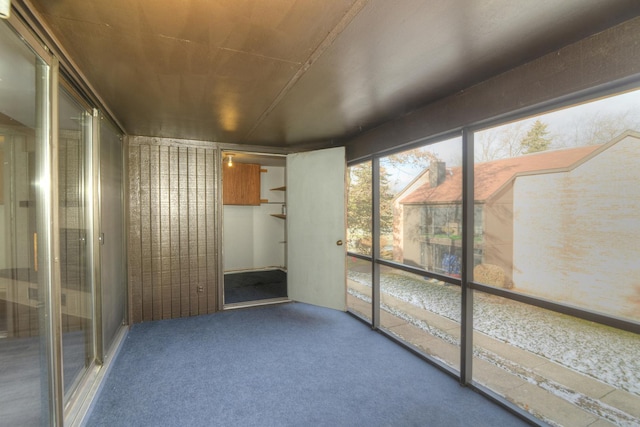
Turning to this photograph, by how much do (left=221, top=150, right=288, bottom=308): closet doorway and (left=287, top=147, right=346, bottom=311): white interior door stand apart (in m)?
1.50

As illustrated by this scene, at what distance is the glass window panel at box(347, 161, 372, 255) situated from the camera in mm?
3691

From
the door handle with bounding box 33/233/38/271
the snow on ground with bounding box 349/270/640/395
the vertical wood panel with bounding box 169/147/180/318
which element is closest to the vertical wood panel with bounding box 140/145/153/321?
the vertical wood panel with bounding box 169/147/180/318

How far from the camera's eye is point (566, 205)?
195 cm

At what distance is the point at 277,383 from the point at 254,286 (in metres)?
2.88

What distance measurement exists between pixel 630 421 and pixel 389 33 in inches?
110

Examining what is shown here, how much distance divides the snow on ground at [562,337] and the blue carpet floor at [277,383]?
0.81m

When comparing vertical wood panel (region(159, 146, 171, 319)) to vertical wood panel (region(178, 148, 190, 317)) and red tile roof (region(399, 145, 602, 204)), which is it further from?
red tile roof (region(399, 145, 602, 204))

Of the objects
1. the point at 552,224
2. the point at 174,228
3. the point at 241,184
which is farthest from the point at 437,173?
the point at 241,184

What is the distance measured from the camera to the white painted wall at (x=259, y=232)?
6.19 metres

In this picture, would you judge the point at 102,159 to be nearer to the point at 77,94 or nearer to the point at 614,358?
the point at 77,94

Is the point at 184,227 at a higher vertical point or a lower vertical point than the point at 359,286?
higher

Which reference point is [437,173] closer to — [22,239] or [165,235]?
[22,239]

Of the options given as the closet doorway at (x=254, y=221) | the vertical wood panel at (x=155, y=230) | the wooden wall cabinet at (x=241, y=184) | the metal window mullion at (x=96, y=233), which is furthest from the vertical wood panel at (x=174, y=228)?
the wooden wall cabinet at (x=241, y=184)

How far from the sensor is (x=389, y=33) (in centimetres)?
147
